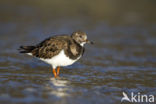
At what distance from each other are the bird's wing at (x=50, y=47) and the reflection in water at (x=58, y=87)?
72 cm

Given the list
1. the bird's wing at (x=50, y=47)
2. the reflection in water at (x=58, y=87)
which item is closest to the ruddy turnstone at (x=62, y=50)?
the bird's wing at (x=50, y=47)

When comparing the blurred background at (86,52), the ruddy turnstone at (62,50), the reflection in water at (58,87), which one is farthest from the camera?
the ruddy turnstone at (62,50)

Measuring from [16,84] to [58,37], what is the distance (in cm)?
180

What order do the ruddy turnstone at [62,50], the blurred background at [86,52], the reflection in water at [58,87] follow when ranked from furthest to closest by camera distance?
the ruddy turnstone at [62,50]
the blurred background at [86,52]
the reflection in water at [58,87]

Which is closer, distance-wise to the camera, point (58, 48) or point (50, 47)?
point (58, 48)

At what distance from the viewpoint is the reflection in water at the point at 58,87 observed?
23.4 ft

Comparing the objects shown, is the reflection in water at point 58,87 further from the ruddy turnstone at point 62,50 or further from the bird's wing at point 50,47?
the bird's wing at point 50,47

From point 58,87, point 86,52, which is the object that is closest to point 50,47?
point 58,87

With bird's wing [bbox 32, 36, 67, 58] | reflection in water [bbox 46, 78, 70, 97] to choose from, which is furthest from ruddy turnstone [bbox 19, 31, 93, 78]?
reflection in water [bbox 46, 78, 70, 97]

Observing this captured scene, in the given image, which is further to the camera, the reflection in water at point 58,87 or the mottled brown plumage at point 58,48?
the mottled brown plumage at point 58,48

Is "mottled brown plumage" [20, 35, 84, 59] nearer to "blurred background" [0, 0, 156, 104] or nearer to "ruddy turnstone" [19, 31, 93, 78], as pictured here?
"ruddy turnstone" [19, 31, 93, 78]

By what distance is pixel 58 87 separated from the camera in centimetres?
768

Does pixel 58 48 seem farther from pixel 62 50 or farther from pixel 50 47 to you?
pixel 50 47

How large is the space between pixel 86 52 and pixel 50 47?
4.08 meters
